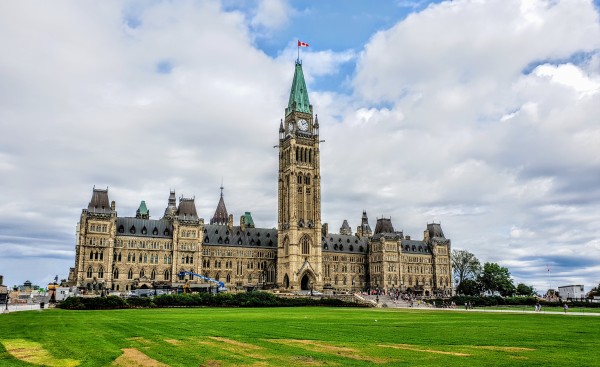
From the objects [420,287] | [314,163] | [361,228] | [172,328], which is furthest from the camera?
[361,228]

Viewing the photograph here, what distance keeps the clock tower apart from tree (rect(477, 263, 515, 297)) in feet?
170

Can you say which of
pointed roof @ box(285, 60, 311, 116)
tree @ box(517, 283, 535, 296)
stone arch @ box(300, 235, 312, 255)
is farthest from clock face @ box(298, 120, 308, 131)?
tree @ box(517, 283, 535, 296)

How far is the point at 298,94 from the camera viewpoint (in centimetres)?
14925

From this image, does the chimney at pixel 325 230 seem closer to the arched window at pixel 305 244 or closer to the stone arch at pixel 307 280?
the arched window at pixel 305 244

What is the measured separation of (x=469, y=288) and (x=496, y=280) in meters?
8.21

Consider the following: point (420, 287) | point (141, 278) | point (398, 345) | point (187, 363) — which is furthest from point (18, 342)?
point (420, 287)

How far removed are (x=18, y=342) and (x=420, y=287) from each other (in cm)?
14280

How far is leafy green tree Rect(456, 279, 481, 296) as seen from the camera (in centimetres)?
14875

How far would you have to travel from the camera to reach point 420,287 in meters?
157

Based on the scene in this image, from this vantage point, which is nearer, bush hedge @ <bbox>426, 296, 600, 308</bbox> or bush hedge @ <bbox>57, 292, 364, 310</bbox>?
bush hedge @ <bbox>57, 292, 364, 310</bbox>

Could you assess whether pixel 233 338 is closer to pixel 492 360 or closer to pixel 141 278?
pixel 492 360

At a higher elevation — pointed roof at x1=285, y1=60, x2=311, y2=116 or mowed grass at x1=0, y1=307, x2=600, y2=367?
pointed roof at x1=285, y1=60, x2=311, y2=116

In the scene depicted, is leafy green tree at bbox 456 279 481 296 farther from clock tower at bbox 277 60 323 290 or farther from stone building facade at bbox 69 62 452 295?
clock tower at bbox 277 60 323 290

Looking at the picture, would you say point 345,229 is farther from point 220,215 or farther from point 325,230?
point 220,215
